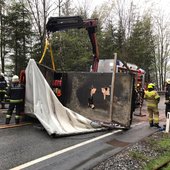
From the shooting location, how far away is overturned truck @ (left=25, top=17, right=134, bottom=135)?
8.98 meters

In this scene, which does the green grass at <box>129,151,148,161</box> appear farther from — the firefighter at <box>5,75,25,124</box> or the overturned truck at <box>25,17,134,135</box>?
→ the firefighter at <box>5,75,25,124</box>

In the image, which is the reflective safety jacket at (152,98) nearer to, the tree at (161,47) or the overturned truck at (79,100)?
the overturned truck at (79,100)

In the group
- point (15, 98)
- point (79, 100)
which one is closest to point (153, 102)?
point (79, 100)

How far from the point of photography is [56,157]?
6223 mm

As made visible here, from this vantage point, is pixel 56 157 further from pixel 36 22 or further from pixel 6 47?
pixel 36 22

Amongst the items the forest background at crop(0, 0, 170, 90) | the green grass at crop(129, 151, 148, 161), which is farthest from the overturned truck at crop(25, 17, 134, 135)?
the forest background at crop(0, 0, 170, 90)

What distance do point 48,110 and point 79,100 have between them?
6.79 ft

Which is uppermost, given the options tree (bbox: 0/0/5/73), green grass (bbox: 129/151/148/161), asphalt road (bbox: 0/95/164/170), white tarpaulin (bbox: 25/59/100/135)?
tree (bbox: 0/0/5/73)

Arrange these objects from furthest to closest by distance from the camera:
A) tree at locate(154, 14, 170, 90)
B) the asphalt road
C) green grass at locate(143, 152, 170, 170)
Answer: tree at locate(154, 14, 170, 90) → green grass at locate(143, 152, 170, 170) → the asphalt road

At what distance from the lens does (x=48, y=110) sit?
892cm

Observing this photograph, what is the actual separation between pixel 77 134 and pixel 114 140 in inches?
42.7

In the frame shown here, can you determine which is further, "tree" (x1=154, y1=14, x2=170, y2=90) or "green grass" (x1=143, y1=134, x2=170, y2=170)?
"tree" (x1=154, y1=14, x2=170, y2=90)

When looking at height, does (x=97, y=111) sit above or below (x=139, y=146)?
above

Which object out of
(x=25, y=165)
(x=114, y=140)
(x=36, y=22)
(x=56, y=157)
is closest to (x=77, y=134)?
(x=114, y=140)
